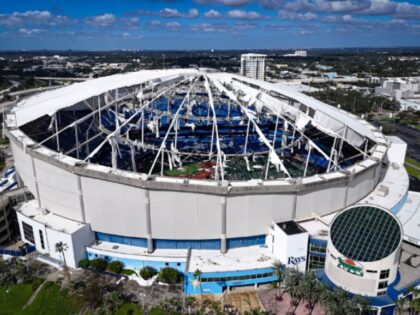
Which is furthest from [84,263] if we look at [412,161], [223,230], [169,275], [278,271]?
[412,161]

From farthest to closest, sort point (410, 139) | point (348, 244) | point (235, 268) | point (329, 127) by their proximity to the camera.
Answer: point (410, 139) → point (329, 127) → point (235, 268) → point (348, 244)

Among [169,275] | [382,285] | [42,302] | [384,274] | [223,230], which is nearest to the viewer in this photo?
[384,274]

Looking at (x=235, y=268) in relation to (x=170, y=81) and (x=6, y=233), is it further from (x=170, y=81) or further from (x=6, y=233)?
(x=170, y=81)

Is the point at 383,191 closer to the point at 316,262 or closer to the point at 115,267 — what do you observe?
the point at 316,262

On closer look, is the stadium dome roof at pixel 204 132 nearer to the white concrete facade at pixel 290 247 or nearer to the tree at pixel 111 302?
the white concrete facade at pixel 290 247

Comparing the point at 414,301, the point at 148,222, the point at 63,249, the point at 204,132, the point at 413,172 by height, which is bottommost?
the point at 413,172

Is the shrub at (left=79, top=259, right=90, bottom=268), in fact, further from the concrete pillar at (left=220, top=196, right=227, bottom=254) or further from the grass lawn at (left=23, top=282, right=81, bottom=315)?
the concrete pillar at (left=220, top=196, right=227, bottom=254)

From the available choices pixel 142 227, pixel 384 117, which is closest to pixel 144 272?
pixel 142 227
